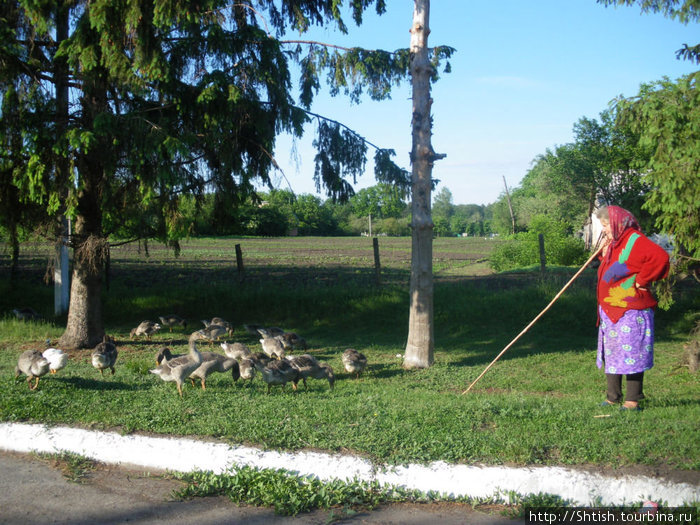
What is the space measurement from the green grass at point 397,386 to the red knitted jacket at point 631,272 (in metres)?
1.11

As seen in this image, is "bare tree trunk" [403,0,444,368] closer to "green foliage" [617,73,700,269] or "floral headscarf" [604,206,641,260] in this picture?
"green foliage" [617,73,700,269]

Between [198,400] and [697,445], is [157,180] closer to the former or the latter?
[198,400]

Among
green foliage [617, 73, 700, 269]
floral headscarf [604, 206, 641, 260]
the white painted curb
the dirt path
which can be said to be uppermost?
green foliage [617, 73, 700, 269]

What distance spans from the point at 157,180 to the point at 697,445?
28.8 ft

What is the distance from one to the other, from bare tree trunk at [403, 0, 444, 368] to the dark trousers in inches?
163

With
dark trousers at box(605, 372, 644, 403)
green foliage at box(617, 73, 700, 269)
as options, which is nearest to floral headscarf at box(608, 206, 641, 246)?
dark trousers at box(605, 372, 644, 403)

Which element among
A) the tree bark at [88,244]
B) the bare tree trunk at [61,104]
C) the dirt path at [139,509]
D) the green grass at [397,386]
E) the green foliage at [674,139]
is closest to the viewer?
the dirt path at [139,509]

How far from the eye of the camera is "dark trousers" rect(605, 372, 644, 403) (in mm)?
6195

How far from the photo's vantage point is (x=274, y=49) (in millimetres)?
10492

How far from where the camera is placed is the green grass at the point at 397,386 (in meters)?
5.22

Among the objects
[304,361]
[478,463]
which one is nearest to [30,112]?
[304,361]

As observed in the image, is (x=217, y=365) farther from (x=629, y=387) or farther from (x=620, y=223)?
(x=620, y=223)

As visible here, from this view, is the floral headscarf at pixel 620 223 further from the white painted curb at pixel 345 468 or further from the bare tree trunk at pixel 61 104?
the bare tree trunk at pixel 61 104

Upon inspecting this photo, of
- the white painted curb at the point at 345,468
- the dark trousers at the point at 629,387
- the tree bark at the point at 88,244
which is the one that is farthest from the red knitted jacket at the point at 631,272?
the tree bark at the point at 88,244
